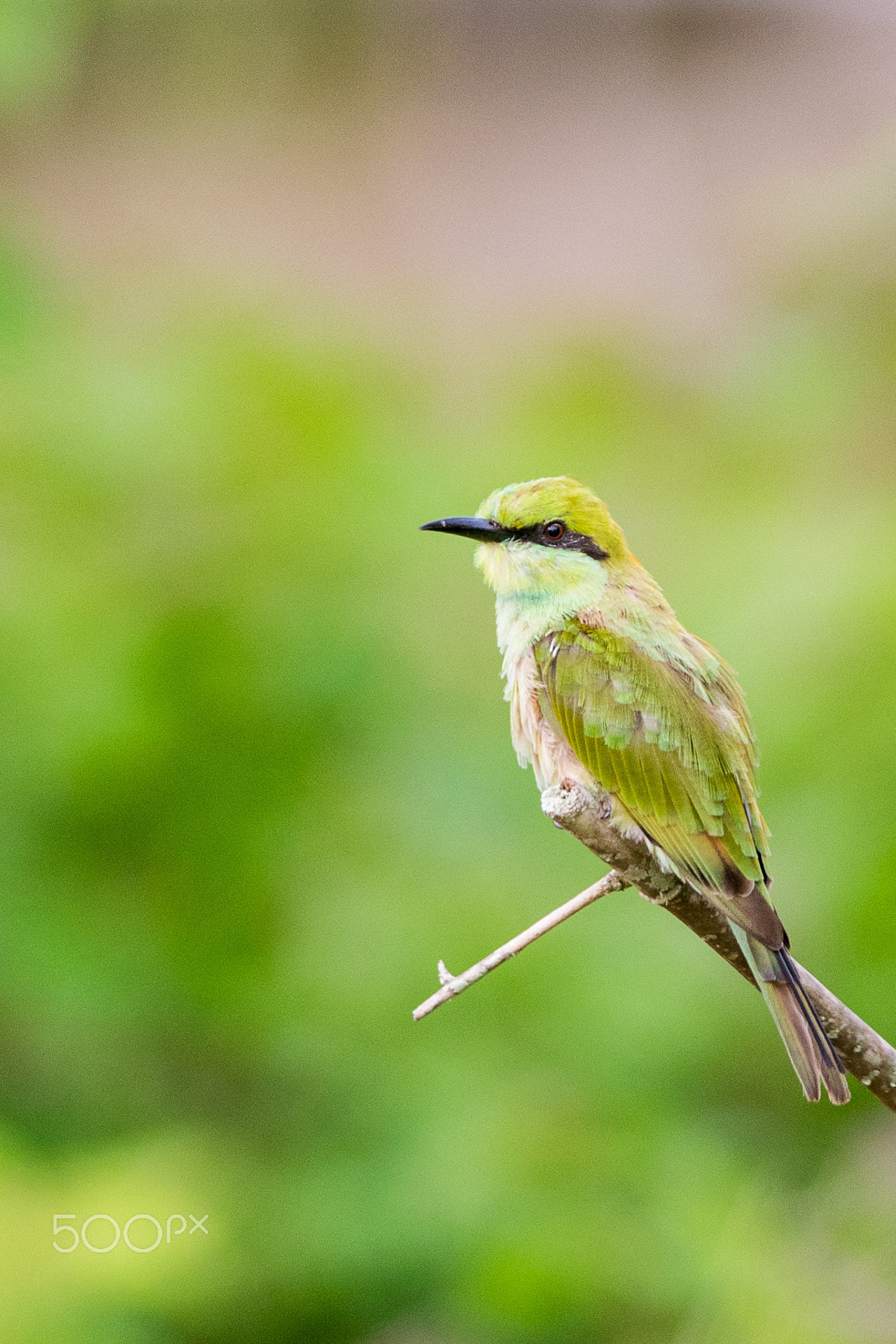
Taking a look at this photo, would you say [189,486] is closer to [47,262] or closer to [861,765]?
[47,262]

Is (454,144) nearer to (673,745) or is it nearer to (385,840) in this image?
(385,840)

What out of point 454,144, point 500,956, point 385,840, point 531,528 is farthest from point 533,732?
point 454,144

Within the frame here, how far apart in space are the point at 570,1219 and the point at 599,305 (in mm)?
3050

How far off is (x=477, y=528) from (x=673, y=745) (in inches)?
9.7

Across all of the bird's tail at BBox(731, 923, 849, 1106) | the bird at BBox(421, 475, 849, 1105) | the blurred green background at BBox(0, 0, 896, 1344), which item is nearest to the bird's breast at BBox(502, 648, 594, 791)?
the bird at BBox(421, 475, 849, 1105)

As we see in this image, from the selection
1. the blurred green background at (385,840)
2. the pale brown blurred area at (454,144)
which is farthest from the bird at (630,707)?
the pale brown blurred area at (454,144)

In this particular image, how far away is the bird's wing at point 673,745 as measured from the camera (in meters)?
0.95

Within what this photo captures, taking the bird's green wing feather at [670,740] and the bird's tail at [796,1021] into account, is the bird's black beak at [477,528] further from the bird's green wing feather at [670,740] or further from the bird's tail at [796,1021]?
the bird's tail at [796,1021]

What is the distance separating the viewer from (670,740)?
1.03m

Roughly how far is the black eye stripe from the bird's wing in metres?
0.08

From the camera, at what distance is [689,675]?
41.3 inches

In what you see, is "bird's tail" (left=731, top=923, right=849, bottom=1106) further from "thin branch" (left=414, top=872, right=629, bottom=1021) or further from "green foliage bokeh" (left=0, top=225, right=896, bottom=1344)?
"green foliage bokeh" (left=0, top=225, right=896, bottom=1344)

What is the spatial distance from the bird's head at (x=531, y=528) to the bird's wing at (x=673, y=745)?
110 mm

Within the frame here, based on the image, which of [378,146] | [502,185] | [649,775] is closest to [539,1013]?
[649,775]
